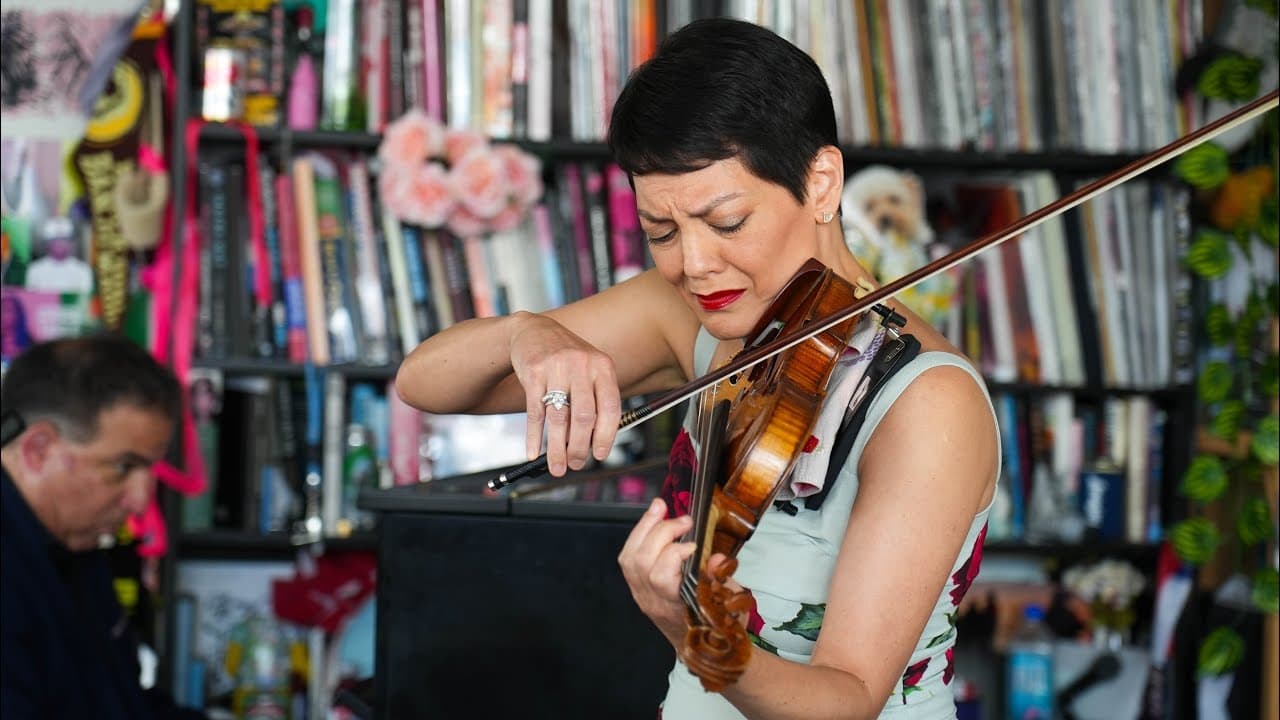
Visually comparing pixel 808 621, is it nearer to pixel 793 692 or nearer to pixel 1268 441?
pixel 793 692

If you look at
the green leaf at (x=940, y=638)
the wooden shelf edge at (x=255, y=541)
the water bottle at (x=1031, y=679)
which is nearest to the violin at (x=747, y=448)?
the green leaf at (x=940, y=638)

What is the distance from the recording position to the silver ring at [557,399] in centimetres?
118

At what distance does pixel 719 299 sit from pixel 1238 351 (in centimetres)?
157

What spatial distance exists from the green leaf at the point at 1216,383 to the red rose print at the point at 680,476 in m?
1.45

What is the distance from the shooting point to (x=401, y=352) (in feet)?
8.93

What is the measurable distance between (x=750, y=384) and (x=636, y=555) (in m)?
0.33

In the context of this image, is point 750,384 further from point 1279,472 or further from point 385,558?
point 1279,472

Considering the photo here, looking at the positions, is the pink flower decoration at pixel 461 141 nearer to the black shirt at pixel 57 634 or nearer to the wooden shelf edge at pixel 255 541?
the wooden shelf edge at pixel 255 541

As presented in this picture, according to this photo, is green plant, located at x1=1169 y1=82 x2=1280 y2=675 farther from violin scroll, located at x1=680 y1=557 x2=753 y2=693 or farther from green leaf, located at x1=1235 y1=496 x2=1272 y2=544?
violin scroll, located at x1=680 y1=557 x2=753 y2=693

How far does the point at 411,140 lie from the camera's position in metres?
2.58

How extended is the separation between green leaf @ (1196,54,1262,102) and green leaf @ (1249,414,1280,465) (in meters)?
0.57

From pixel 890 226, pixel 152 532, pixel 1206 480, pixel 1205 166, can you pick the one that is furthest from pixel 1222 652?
pixel 152 532

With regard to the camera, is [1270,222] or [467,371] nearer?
[467,371]

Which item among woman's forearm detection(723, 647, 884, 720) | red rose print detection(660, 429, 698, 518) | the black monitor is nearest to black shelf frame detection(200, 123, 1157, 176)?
the black monitor
